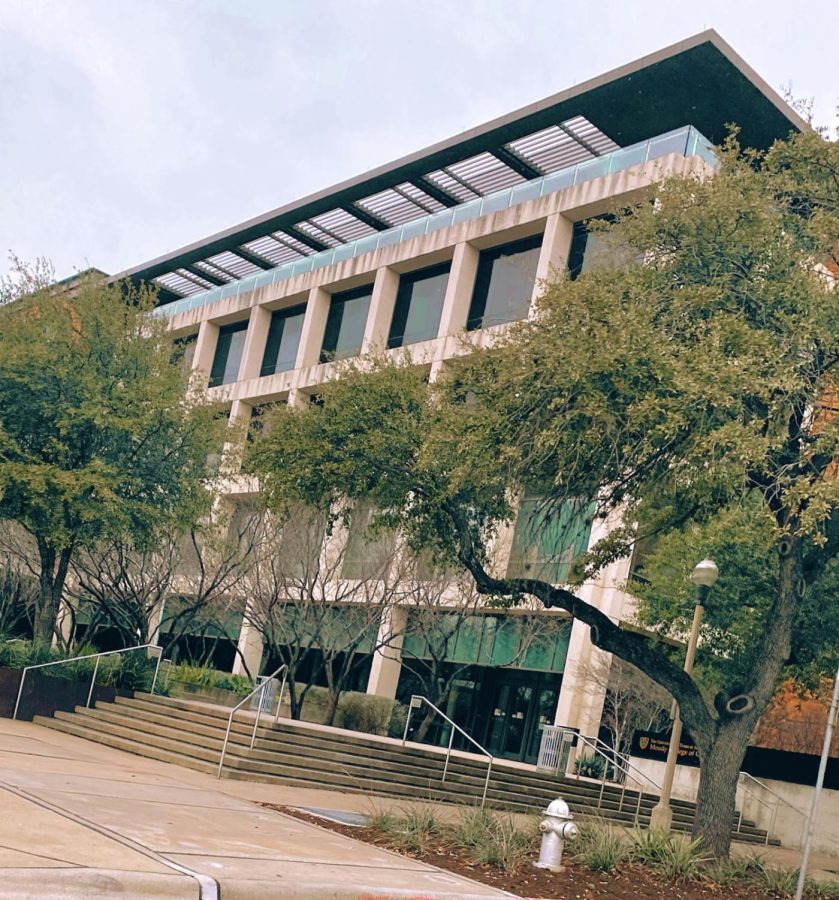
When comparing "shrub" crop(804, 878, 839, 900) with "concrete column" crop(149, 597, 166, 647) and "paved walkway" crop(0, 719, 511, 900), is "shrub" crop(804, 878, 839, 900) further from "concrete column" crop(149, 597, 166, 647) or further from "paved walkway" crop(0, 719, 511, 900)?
"concrete column" crop(149, 597, 166, 647)

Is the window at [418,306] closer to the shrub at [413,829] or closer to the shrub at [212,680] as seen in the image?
the shrub at [212,680]

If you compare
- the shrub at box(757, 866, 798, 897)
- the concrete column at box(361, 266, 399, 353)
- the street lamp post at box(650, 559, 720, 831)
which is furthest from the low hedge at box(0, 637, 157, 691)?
the concrete column at box(361, 266, 399, 353)

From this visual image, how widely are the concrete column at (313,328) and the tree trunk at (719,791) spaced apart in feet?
108

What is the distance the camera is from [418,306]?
141 ft

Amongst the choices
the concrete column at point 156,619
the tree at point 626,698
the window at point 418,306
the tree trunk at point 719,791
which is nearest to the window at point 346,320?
the window at point 418,306

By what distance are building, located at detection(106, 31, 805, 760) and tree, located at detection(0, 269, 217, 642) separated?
356cm

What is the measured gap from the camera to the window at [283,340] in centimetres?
4819

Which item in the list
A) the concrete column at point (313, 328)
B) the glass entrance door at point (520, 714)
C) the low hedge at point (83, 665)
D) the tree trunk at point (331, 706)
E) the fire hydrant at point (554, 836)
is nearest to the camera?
the fire hydrant at point (554, 836)

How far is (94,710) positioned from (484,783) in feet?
25.7

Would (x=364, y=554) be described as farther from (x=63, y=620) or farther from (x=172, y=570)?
(x=63, y=620)

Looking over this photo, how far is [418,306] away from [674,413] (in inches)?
1209

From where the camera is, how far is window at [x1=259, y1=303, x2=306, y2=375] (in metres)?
48.2

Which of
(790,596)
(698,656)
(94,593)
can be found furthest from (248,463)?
(94,593)

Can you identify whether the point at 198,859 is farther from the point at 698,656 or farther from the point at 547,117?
the point at 547,117
